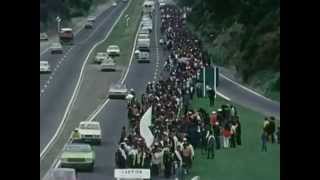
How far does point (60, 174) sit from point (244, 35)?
7.58 feet

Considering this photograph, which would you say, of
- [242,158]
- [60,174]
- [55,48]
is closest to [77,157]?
[60,174]

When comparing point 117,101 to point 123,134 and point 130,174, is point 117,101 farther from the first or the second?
point 130,174

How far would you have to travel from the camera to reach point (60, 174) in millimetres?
7469

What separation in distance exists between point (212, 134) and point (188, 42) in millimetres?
1124

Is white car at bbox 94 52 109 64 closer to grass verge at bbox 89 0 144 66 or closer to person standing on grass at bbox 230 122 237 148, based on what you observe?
grass verge at bbox 89 0 144 66

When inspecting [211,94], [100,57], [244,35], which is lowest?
[211,94]

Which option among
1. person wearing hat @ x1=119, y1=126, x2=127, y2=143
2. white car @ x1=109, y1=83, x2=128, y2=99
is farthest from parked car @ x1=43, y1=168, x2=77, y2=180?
white car @ x1=109, y1=83, x2=128, y2=99

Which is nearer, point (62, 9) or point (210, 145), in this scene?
point (62, 9)

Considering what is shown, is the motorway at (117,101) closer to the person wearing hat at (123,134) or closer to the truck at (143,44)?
the person wearing hat at (123,134)

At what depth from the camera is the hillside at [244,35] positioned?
26.1 ft
